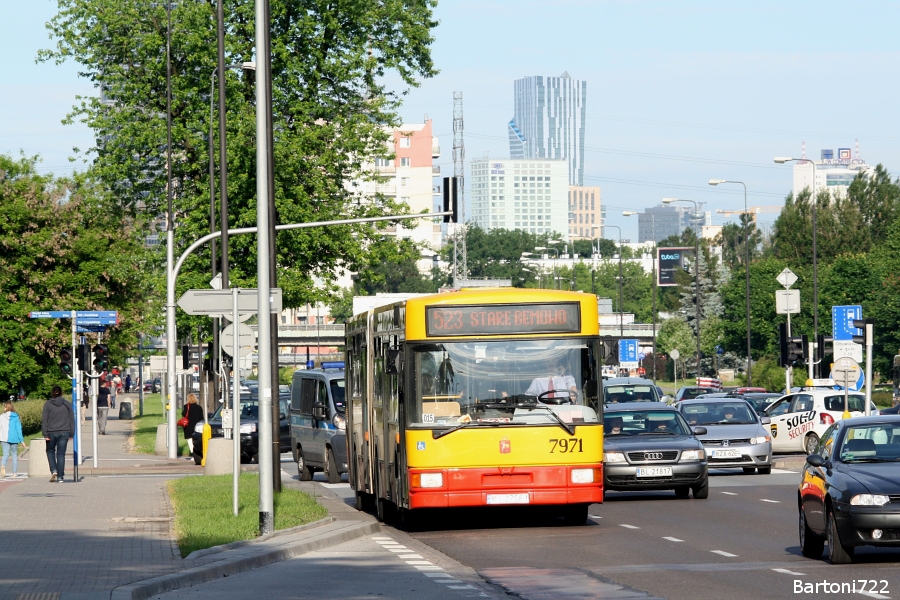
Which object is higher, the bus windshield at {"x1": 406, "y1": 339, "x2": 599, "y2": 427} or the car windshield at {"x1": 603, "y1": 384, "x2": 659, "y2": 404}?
the bus windshield at {"x1": 406, "y1": 339, "x2": 599, "y2": 427}

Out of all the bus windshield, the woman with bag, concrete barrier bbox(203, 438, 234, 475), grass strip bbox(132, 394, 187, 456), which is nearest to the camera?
the bus windshield

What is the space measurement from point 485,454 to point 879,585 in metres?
6.78

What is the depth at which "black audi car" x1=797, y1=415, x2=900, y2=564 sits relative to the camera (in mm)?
13086

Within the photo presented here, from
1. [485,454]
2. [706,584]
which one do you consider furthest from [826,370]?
[706,584]

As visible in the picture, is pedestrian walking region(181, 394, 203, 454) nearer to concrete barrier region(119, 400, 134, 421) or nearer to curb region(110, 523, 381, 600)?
curb region(110, 523, 381, 600)

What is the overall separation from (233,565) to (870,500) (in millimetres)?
5557

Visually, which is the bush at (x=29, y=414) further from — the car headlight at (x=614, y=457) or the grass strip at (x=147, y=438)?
the car headlight at (x=614, y=457)

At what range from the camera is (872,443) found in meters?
14.2

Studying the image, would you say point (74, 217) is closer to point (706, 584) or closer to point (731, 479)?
point (731, 479)

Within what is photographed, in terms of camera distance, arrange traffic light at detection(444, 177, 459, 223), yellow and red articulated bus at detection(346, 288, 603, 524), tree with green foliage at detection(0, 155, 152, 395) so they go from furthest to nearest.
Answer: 1. tree with green foliage at detection(0, 155, 152, 395)
2. traffic light at detection(444, 177, 459, 223)
3. yellow and red articulated bus at detection(346, 288, 603, 524)

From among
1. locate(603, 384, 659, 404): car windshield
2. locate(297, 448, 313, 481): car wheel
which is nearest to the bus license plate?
locate(297, 448, 313, 481): car wheel

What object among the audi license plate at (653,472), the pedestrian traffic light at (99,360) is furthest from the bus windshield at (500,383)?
the pedestrian traffic light at (99,360)

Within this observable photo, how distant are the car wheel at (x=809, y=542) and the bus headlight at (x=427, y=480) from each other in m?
4.69

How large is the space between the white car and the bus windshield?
60.0ft
